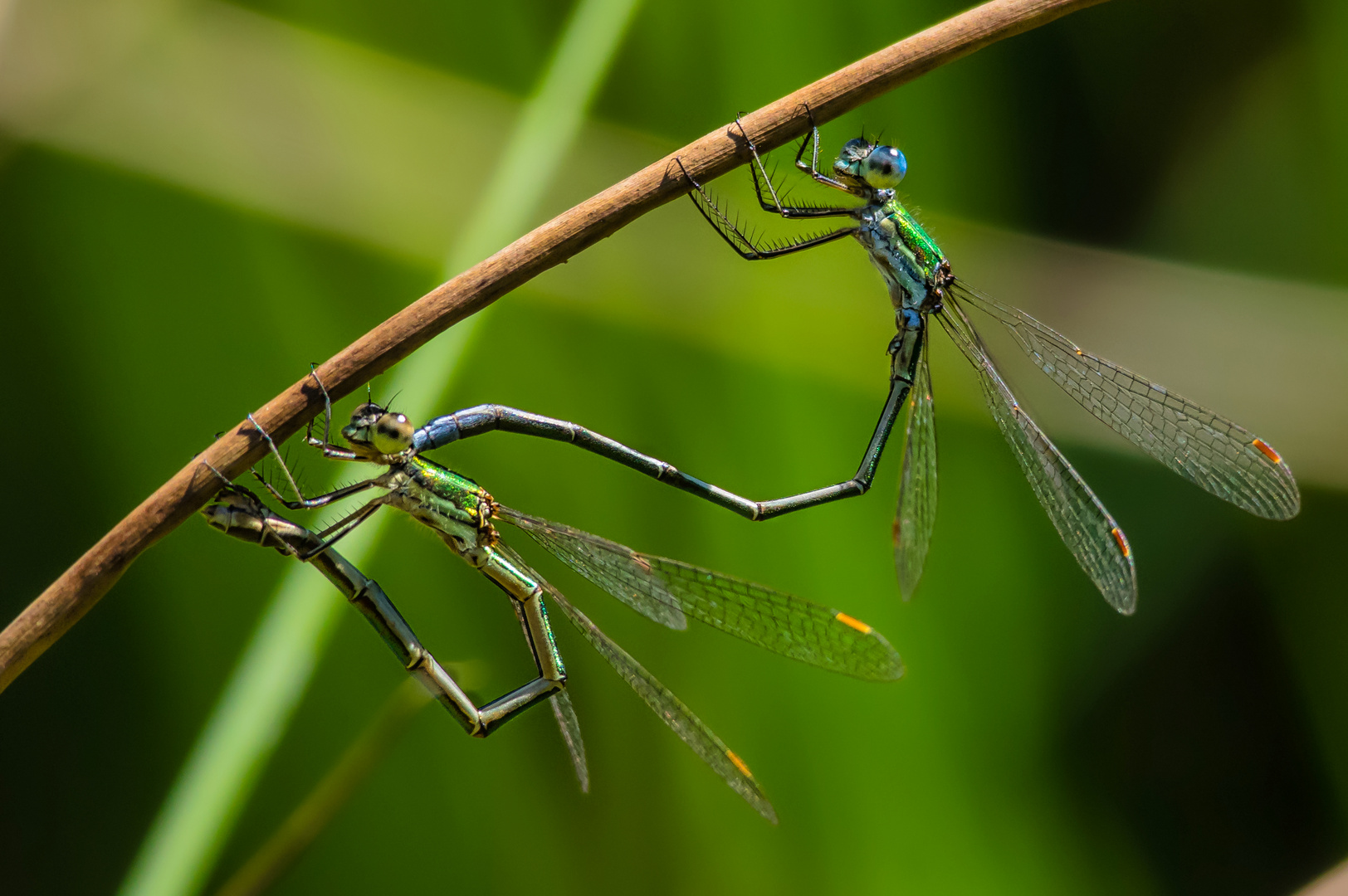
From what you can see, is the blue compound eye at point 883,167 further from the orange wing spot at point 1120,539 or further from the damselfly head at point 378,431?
the damselfly head at point 378,431

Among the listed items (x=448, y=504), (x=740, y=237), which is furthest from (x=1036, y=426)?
(x=448, y=504)

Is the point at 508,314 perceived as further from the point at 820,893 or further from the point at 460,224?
the point at 820,893

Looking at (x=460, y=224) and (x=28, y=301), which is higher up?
(x=460, y=224)

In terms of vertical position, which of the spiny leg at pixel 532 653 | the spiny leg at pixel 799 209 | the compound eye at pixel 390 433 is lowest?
the spiny leg at pixel 532 653

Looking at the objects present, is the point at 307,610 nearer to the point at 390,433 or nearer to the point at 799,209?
the point at 390,433

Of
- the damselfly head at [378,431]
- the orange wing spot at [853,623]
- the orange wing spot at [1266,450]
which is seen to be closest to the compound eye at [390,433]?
the damselfly head at [378,431]

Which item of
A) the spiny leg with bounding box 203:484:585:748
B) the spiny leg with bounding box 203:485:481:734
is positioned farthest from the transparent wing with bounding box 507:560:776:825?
the spiny leg with bounding box 203:485:481:734

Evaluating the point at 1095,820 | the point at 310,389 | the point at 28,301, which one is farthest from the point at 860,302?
the point at 28,301

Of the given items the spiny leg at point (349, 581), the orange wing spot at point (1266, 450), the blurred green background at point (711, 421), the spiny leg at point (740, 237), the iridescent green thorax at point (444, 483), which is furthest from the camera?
the blurred green background at point (711, 421)

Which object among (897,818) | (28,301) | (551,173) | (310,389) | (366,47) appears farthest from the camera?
(897,818)
